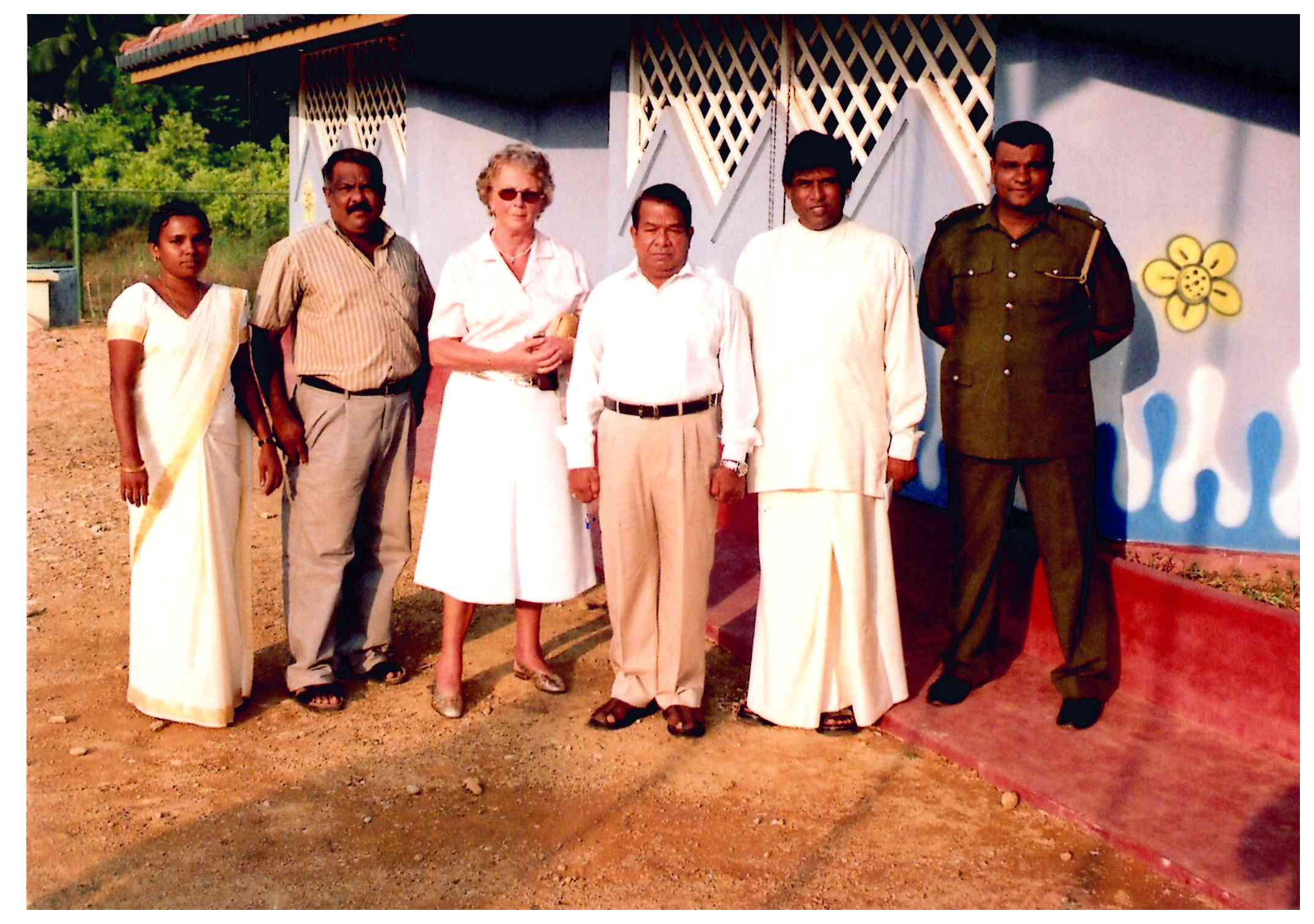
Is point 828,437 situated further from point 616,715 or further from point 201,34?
point 201,34

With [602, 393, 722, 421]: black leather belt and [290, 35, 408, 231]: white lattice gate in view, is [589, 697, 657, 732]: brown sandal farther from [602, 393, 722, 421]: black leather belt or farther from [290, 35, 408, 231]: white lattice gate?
[290, 35, 408, 231]: white lattice gate

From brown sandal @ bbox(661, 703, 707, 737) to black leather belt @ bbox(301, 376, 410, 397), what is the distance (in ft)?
4.53

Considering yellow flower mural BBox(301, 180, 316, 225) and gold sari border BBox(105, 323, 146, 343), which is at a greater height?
yellow flower mural BBox(301, 180, 316, 225)

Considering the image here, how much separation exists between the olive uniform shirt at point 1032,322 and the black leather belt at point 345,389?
182 centimetres

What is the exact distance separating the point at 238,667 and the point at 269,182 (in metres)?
20.2

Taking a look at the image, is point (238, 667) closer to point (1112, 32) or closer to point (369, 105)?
point (1112, 32)

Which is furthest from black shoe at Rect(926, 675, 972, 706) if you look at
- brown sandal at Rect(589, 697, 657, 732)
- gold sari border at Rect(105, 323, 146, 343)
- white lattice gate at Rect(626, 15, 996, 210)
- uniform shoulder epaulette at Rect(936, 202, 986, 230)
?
gold sari border at Rect(105, 323, 146, 343)

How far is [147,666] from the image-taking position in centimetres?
Answer: 437

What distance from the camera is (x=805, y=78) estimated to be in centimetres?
664

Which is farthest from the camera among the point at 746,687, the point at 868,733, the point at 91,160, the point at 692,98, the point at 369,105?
the point at 91,160

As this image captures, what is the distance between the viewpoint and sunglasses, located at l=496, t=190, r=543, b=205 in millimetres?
4195

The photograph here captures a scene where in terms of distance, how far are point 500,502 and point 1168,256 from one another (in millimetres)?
2729

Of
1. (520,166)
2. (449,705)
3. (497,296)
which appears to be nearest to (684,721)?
(449,705)
